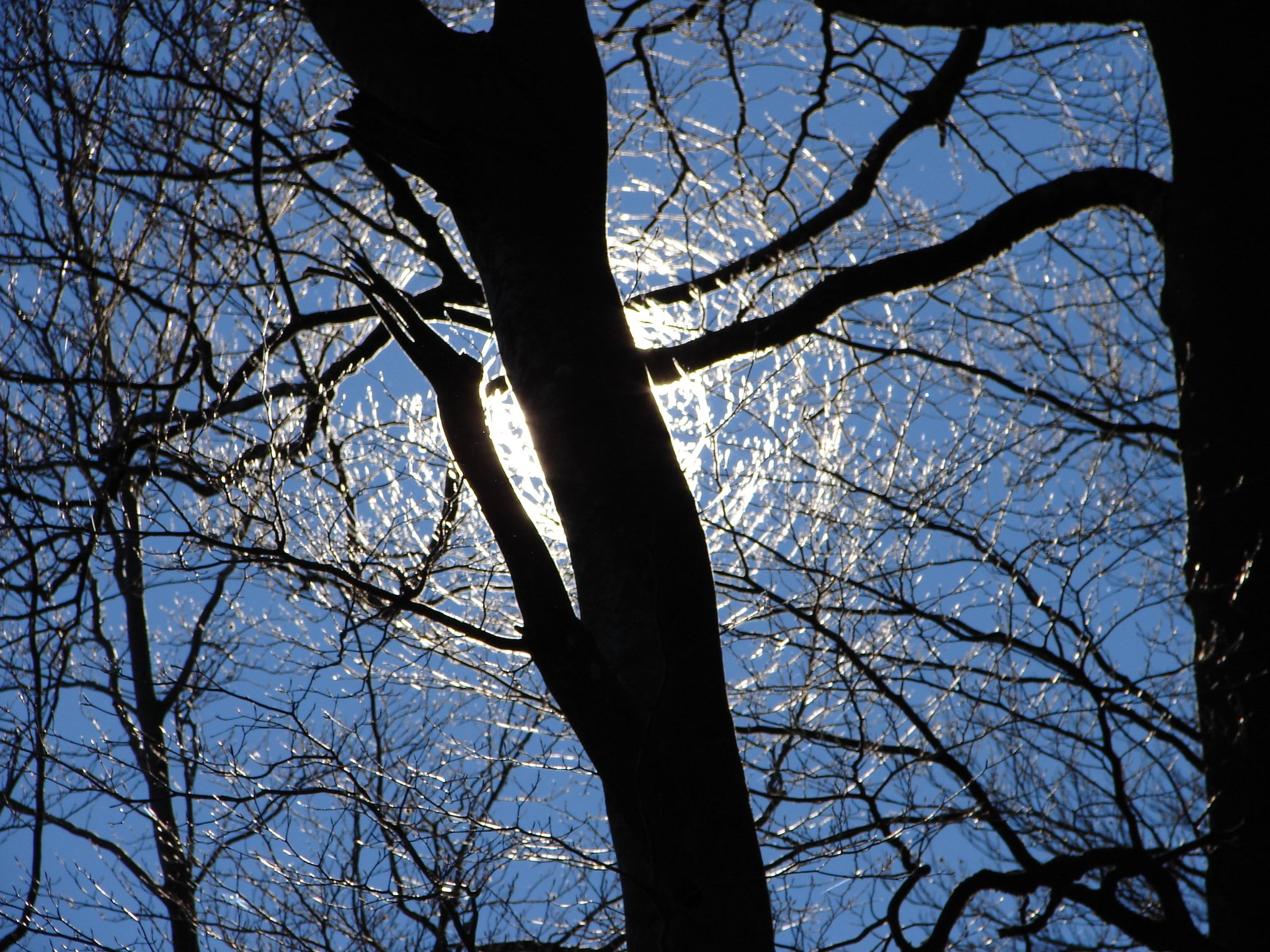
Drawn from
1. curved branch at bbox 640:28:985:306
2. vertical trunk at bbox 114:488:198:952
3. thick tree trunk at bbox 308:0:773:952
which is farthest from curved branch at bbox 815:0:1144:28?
vertical trunk at bbox 114:488:198:952

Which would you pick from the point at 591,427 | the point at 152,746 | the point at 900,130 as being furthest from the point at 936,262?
the point at 152,746

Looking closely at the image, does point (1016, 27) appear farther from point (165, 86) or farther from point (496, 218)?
point (165, 86)

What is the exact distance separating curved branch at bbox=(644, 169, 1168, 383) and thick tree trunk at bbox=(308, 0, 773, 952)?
1.23 metres

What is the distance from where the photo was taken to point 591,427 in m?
2.12

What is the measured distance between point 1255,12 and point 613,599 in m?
2.83

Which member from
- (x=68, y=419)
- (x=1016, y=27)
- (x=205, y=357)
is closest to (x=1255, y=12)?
(x=1016, y=27)

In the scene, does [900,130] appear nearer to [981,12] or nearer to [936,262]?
[981,12]

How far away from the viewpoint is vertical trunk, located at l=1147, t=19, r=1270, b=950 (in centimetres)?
260

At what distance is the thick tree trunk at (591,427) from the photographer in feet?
6.00

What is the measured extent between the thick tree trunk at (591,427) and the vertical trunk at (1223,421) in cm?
135

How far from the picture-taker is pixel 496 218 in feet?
7.79

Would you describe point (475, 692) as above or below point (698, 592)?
above

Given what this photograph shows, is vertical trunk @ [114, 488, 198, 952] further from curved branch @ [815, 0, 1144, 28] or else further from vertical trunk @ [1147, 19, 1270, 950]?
curved branch @ [815, 0, 1144, 28]

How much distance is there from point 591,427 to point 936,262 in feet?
7.10
